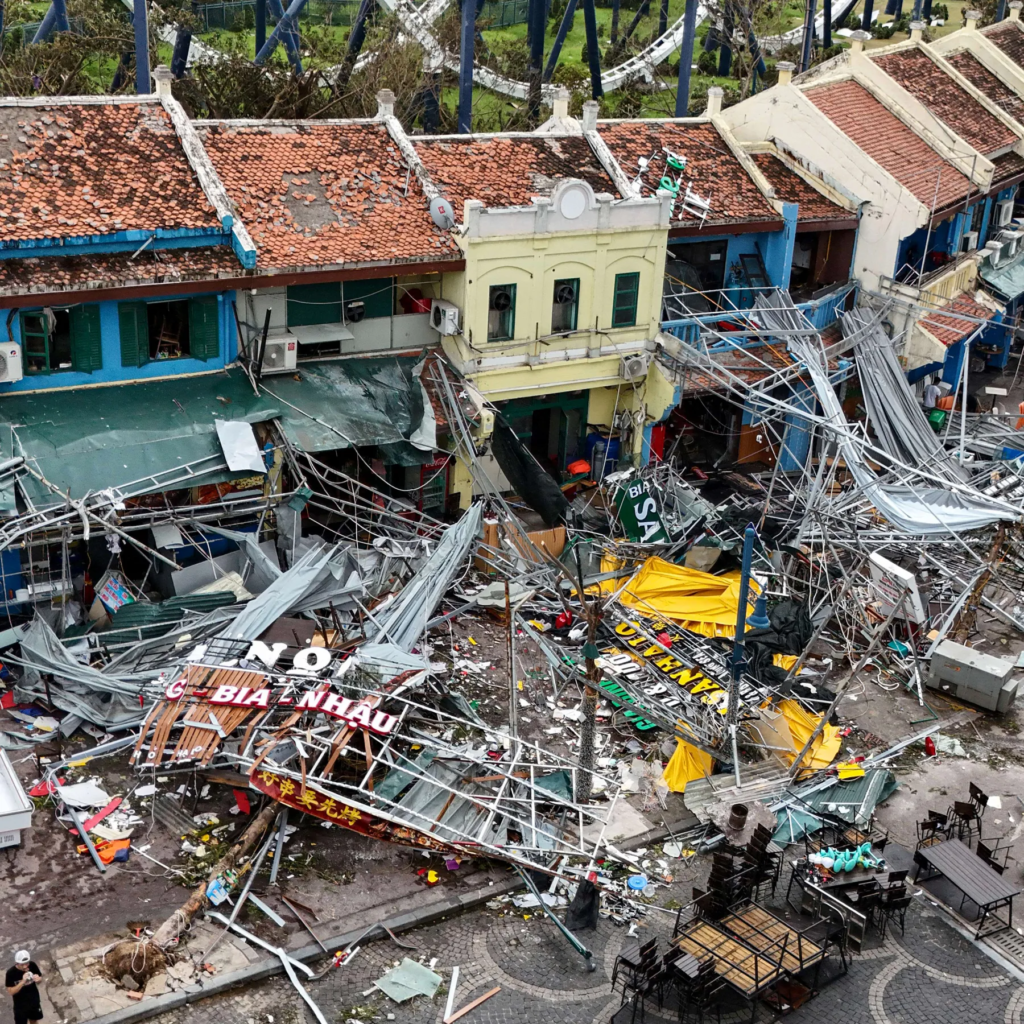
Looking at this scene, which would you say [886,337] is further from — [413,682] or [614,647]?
[413,682]

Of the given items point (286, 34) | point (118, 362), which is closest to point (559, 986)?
point (118, 362)

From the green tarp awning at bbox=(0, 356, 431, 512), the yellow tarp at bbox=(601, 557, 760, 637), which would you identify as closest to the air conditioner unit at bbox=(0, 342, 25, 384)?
the green tarp awning at bbox=(0, 356, 431, 512)

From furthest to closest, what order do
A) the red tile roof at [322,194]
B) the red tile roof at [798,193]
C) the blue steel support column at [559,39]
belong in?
1. the blue steel support column at [559,39]
2. the red tile roof at [798,193]
3. the red tile roof at [322,194]

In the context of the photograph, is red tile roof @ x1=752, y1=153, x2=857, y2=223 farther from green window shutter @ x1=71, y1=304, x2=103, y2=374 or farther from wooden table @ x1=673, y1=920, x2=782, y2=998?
wooden table @ x1=673, y1=920, x2=782, y2=998

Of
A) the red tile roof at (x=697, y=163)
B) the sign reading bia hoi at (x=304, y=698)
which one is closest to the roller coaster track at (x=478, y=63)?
the red tile roof at (x=697, y=163)

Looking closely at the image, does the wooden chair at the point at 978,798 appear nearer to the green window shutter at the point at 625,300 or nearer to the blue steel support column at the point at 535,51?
the green window shutter at the point at 625,300

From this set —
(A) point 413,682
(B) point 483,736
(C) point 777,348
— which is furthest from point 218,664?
(C) point 777,348

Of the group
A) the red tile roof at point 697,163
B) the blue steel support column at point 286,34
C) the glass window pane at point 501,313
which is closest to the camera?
the glass window pane at point 501,313
